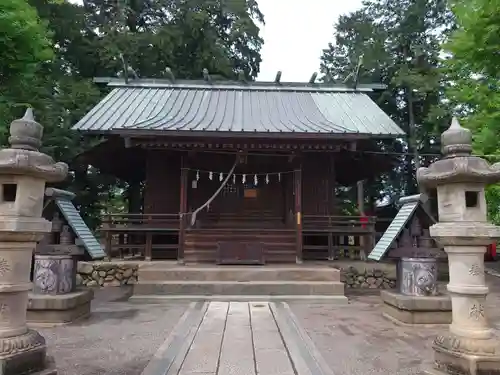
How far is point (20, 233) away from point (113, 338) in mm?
2612

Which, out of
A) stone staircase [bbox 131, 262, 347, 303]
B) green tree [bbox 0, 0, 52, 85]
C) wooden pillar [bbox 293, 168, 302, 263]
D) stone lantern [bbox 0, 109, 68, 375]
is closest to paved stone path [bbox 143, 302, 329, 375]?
stone lantern [bbox 0, 109, 68, 375]

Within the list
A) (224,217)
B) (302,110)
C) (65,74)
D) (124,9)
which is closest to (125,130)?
(224,217)

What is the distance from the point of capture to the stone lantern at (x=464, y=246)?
388 cm

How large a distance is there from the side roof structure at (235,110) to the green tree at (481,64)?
8.08 ft

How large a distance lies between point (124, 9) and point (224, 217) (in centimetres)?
1603

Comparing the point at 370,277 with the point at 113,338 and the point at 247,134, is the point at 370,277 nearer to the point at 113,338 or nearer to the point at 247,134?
the point at 247,134

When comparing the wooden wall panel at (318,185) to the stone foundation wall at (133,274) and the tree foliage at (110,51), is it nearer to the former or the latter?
the stone foundation wall at (133,274)

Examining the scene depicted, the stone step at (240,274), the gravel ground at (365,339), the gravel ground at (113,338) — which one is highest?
the stone step at (240,274)

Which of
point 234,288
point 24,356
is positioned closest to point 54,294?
point 24,356

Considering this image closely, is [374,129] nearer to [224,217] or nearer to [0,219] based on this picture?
[224,217]

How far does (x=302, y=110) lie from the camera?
14.1m

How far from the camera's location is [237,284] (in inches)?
349

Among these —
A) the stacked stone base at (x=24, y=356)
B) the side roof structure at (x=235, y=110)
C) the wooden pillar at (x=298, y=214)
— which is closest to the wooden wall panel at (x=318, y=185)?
the side roof structure at (x=235, y=110)

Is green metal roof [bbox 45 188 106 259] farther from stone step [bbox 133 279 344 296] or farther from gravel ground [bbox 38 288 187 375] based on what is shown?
stone step [bbox 133 279 344 296]
